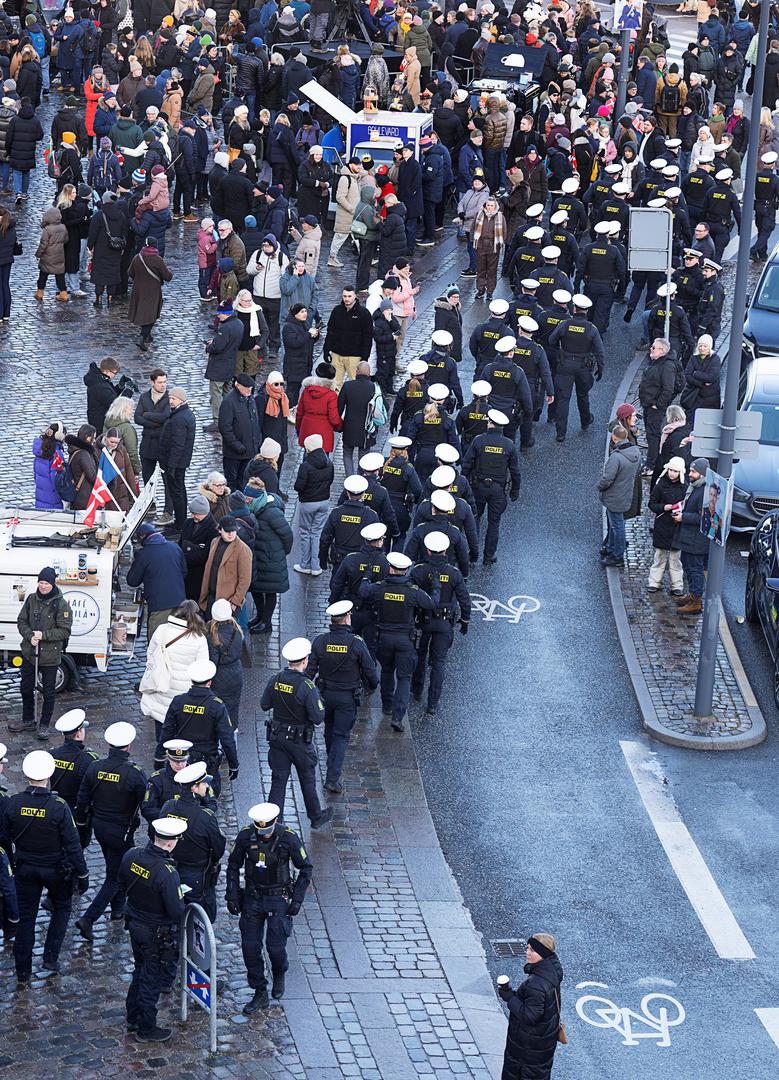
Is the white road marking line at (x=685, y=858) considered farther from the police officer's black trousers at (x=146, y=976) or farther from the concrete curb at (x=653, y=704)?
the police officer's black trousers at (x=146, y=976)

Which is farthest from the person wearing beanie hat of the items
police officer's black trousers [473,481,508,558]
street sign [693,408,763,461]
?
street sign [693,408,763,461]

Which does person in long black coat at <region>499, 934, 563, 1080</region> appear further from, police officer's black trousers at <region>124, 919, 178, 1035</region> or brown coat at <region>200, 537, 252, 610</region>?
brown coat at <region>200, 537, 252, 610</region>

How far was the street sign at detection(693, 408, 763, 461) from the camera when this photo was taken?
60.5ft

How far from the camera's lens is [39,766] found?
14016 mm

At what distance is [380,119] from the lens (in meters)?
32.4

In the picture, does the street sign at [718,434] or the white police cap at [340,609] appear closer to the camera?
the white police cap at [340,609]

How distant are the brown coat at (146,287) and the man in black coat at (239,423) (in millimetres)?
5015

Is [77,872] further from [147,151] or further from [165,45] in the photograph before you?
[165,45]

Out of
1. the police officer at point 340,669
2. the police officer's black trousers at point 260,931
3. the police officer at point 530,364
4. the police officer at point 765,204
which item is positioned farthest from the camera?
the police officer at point 765,204

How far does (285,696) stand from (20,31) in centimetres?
2657

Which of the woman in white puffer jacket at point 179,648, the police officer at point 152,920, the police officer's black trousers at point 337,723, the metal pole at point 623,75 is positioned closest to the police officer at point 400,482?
the police officer's black trousers at point 337,723

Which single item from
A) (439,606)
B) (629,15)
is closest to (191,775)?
(439,606)

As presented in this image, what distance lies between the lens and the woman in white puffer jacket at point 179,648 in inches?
659

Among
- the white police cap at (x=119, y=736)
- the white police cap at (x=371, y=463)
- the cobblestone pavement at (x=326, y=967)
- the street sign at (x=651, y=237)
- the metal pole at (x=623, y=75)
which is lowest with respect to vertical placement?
the cobblestone pavement at (x=326, y=967)
